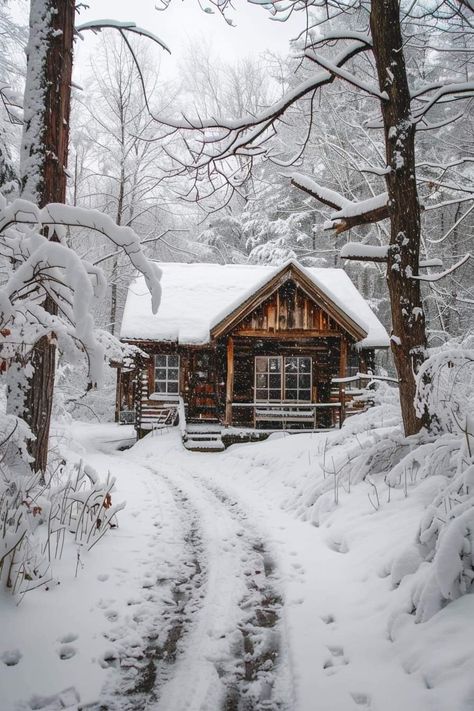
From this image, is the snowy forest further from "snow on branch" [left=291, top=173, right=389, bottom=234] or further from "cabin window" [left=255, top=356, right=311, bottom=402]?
"cabin window" [left=255, top=356, right=311, bottom=402]

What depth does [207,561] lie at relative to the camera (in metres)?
4.50

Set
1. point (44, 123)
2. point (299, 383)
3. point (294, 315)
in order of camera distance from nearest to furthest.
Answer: point (44, 123) → point (294, 315) → point (299, 383)

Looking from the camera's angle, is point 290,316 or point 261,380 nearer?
point 290,316

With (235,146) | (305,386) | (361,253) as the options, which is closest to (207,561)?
(361,253)

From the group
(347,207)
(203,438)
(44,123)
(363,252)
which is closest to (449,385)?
(363,252)

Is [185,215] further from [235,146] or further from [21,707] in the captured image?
[21,707]

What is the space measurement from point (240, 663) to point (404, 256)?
4.53 m

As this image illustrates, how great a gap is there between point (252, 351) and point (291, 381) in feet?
6.22

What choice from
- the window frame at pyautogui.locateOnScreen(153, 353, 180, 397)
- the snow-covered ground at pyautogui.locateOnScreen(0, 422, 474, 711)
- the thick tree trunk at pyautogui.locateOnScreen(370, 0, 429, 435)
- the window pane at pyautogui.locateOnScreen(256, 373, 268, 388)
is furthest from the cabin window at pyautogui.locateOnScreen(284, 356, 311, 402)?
the thick tree trunk at pyautogui.locateOnScreen(370, 0, 429, 435)

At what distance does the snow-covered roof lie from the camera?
14336mm

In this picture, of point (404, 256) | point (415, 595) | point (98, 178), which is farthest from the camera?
point (98, 178)

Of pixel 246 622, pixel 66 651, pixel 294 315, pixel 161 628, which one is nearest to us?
pixel 66 651

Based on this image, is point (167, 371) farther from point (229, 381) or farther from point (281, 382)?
point (281, 382)

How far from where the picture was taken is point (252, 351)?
15.9 m
